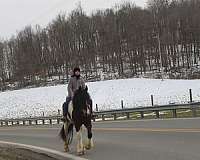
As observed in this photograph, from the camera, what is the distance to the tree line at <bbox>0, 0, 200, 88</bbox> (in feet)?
307

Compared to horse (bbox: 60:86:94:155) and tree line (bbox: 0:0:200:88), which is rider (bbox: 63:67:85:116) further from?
tree line (bbox: 0:0:200:88)

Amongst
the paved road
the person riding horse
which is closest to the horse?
the person riding horse

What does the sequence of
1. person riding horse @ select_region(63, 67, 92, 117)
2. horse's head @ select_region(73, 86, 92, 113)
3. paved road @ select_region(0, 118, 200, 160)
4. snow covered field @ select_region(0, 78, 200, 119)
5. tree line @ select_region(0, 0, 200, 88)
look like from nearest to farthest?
1. paved road @ select_region(0, 118, 200, 160)
2. horse's head @ select_region(73, 86, 92, 113)
3. person riding horse @ select_region(63, 67, 92, 117)
4. snow covered field @ select_region(0, 78, 200, 119)
5. tree line @ select_region(0, 0, 200, 88)

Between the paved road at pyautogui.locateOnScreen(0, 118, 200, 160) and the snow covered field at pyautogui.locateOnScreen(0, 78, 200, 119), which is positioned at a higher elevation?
the snow covered field at pyautogui.locateOnScreen(0, 78, 200, 119)

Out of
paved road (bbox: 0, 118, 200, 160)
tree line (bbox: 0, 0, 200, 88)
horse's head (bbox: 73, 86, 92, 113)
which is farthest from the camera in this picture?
tree line (bbox: 0, 0, 200, 88)

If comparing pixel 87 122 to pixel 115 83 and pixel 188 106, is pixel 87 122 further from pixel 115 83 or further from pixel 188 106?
pixel 115 83

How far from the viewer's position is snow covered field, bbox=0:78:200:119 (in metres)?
49.5

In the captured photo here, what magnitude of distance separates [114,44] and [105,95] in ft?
144

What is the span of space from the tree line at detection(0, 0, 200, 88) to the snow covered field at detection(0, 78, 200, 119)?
2132 centimetres

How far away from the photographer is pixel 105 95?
5747cm

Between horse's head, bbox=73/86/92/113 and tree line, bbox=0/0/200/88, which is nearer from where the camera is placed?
horse's head, bbox=73/86/92/113

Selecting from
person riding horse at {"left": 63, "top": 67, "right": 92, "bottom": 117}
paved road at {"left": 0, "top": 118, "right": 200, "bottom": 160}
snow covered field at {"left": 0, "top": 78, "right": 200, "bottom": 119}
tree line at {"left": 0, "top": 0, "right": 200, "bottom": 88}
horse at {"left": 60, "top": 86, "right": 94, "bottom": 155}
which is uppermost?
tree line at {"left": 0, "top": 0, "right": 200, "bottom": 88}

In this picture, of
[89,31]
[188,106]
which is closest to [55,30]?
[89,31]

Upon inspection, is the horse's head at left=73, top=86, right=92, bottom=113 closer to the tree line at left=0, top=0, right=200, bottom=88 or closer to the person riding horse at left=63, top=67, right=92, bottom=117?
the person riding horse at left=63, top=67, right=92, bottom=117
